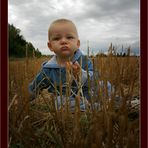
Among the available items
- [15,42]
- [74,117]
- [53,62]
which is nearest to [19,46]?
[15,42]

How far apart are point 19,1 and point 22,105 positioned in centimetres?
39

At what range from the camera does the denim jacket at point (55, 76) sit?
51.8 inches

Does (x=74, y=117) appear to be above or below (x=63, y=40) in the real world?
below

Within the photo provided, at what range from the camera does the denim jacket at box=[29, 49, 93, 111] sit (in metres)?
1.32

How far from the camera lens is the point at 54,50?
1.36 metres

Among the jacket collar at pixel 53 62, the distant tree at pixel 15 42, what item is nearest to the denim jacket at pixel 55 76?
the jacket collar at pixel 53 62

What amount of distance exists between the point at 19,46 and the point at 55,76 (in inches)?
6.9

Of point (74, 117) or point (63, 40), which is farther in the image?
point (63, 40)

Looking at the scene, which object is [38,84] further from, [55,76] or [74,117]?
[74,117]

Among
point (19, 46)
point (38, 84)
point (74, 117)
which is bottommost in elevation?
point (74, 117)

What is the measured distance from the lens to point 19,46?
4.38 feet

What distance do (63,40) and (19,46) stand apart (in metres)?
0.17

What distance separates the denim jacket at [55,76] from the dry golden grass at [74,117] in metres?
0.02

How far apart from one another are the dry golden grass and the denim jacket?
0.02m
